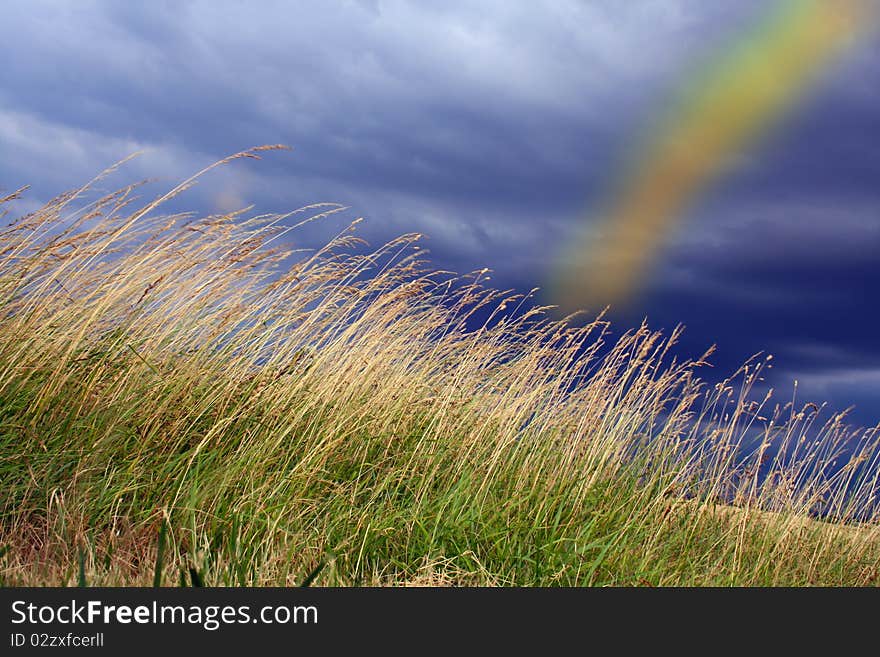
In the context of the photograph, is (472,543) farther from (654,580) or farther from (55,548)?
(55,548)

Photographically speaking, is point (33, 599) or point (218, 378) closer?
point (33, 599)

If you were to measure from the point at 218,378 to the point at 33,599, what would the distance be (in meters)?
1.87

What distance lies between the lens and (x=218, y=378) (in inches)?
156

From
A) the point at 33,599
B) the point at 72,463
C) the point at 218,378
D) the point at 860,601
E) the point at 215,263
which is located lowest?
the point at 860,601

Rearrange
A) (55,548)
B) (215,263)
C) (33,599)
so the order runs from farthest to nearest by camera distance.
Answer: (215,263) → (55,548) → (33,599)

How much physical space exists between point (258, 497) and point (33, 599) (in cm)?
111

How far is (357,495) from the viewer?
3475 mm

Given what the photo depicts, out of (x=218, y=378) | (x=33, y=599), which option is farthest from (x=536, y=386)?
(x=33, y=599)

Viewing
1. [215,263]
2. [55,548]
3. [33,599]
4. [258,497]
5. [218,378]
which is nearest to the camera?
[33,599]

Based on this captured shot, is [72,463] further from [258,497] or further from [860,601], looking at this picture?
[860,601]

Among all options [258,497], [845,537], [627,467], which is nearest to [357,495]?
[258,497]

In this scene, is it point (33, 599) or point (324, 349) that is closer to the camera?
point (33, 599)

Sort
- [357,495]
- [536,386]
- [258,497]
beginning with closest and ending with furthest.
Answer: [258,497] < [357,495] < [536,386]

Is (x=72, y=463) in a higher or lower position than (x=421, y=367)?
lower
